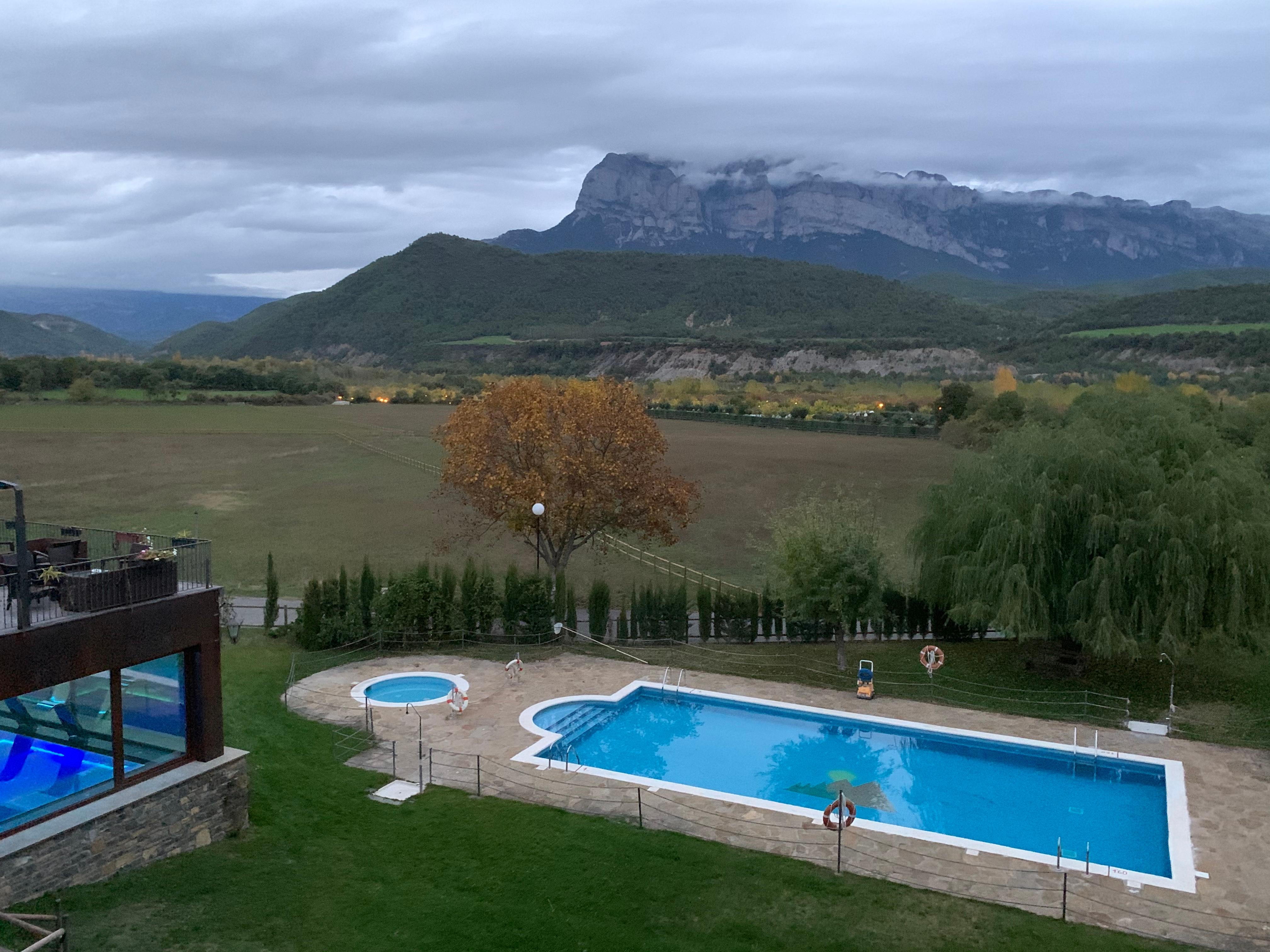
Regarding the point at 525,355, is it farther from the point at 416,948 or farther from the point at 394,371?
the point at 416,948

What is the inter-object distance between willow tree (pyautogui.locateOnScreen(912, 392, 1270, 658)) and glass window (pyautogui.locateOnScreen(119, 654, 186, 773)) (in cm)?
1675

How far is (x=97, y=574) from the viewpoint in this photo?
11.8 meters

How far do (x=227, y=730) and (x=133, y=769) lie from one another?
509 centimetres

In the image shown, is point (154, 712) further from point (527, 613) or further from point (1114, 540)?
point (1114, 540)

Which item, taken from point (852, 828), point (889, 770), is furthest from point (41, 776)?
point (889, 770)

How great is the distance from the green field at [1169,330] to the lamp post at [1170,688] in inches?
3337

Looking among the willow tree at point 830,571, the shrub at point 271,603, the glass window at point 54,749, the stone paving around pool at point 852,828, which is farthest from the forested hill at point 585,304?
the glass window at point 54,749

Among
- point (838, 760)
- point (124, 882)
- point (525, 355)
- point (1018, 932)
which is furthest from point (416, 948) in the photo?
point (525, 355)

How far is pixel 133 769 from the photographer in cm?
1264

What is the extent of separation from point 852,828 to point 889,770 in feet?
12.8

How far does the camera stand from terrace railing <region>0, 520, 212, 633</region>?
11.6 meters

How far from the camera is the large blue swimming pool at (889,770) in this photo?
1627cm

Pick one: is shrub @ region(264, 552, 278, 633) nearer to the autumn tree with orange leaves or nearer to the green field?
the autumn tree with orange leaves

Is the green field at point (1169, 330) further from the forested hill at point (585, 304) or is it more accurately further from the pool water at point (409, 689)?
the pool water at point (409, 689)
